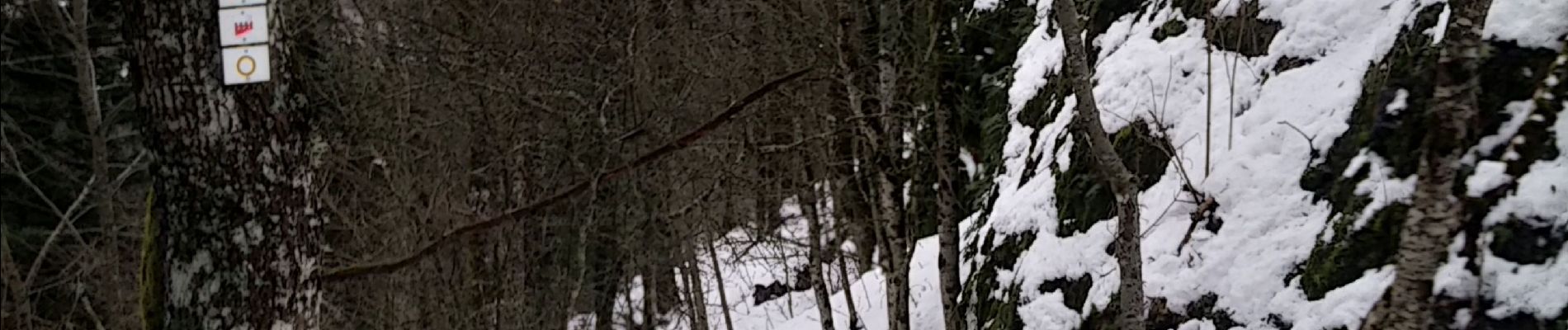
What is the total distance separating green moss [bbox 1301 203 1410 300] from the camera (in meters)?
3.76

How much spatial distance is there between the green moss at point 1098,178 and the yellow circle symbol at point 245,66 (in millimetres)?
3862

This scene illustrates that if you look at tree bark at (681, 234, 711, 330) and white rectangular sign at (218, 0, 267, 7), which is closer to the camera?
white rectangular sign at (218, 0, 267, 7)

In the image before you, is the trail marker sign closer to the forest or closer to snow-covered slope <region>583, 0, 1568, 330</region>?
the forest

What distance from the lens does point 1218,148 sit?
4754 mm

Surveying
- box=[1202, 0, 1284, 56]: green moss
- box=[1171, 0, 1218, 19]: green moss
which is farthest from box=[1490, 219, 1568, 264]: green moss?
box=[1171, 0, 1218, 19]: green moss

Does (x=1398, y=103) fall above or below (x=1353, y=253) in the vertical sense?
above

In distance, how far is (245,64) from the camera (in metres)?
3.50

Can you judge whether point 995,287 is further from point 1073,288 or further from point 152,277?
point 152,277

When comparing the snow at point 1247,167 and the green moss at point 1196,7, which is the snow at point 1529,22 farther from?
the green moss at point 1196,7

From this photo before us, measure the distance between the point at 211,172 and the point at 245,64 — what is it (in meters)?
0.39

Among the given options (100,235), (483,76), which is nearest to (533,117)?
(483,76)

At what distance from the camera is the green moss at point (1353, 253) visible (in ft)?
12.3

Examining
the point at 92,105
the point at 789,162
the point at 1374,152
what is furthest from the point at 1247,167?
the point at 92,105

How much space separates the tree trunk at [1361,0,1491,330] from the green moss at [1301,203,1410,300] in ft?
3.45
